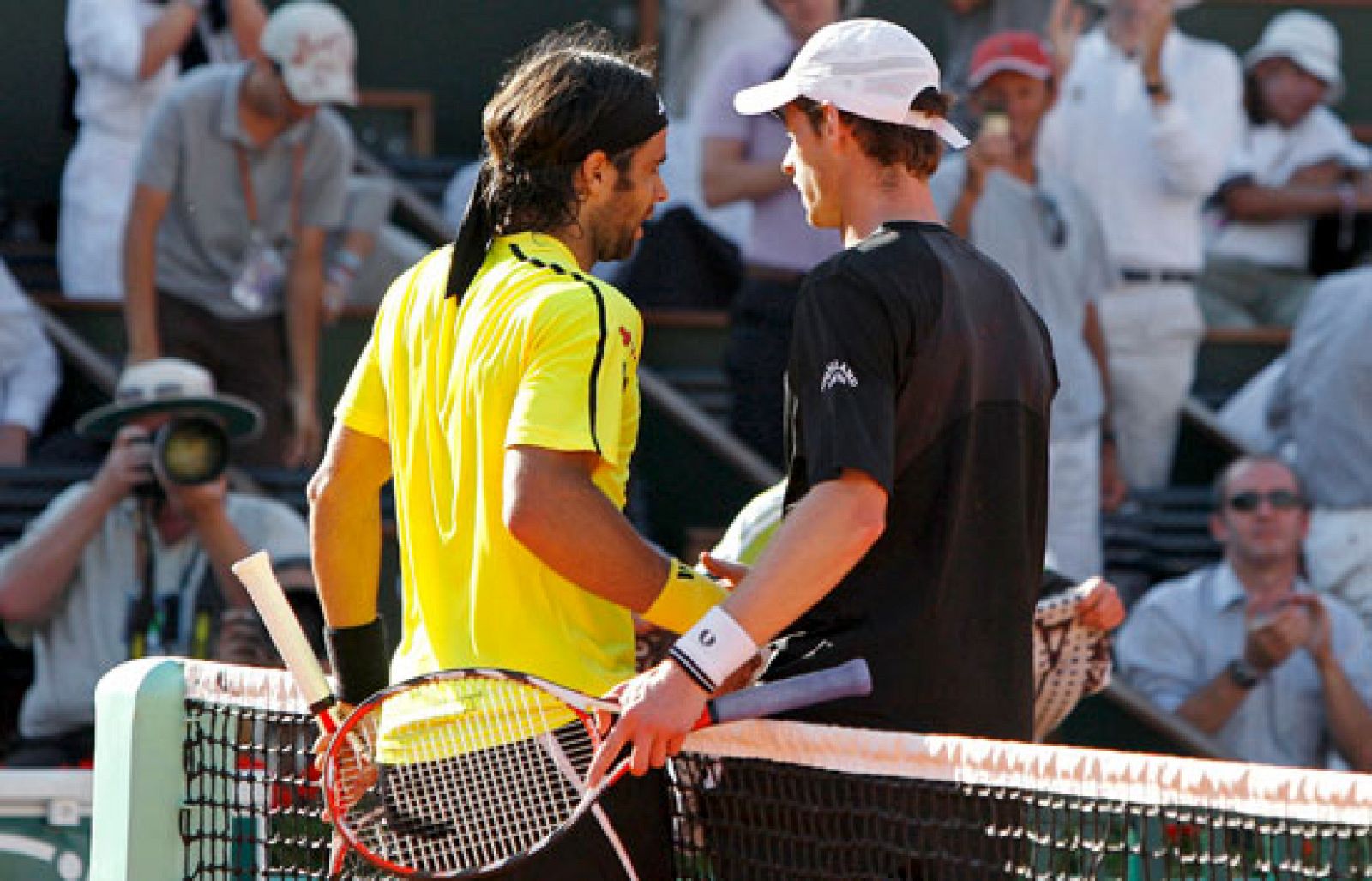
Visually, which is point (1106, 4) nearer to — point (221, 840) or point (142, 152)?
point (142, 152)

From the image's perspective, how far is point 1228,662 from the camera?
22.8ft

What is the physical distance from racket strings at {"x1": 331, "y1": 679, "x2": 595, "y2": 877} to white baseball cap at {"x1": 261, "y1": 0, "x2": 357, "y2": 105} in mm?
4342

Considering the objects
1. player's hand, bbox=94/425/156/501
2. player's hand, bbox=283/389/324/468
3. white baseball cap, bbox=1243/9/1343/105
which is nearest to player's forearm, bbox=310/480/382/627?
player's hand, bbox=94/425/156/501

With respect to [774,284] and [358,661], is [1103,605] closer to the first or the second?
[358,661]

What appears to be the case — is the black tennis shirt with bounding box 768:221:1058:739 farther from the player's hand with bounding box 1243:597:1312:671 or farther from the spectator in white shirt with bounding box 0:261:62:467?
the spectator in white shirt with bounding box 0:261:62:467

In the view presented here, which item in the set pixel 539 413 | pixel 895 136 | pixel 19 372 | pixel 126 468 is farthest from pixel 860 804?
pixel 19 372

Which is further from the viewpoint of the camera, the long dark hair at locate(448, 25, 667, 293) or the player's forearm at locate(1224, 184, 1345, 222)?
the player's forearm at locate(1224, 184, 1345, 222)

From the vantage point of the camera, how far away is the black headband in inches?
125

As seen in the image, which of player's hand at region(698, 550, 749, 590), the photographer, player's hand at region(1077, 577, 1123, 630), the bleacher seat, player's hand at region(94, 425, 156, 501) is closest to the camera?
player's hand at region(698, 550, 749, 590)

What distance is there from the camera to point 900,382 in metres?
3.07

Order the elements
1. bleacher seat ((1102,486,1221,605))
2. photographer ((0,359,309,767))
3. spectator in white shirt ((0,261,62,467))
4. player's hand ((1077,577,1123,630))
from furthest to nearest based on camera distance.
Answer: bleacher seat ((1102,486,1221,605)), spectator in white shirt ((0,261,62,467)), photographer ((0,359,309,767)), player's hand ((1077,577,1123,630))

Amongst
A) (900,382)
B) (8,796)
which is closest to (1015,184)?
(8,796)

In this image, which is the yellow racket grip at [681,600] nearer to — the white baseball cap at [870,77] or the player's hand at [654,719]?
the player's hand at [654,719]

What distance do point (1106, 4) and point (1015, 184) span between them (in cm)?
145
